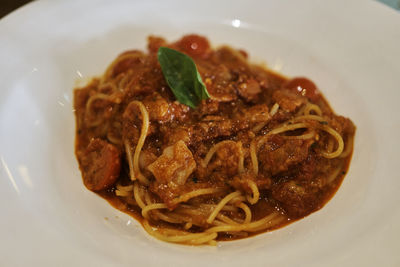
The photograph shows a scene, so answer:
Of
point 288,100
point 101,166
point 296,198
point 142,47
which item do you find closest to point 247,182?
point 296,198

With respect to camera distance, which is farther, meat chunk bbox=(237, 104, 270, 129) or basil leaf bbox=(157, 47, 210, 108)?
meat chunk bbox=(237, 104, 270, 129)

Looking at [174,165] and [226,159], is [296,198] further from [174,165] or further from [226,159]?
[174,165]

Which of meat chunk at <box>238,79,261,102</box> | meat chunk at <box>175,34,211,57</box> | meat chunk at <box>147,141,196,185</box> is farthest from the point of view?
meat chunk at <box>175,34,211,57</box>

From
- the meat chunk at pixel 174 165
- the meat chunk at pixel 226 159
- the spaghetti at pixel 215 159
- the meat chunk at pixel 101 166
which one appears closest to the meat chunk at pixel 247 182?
the spaghetti at pixel 215 159

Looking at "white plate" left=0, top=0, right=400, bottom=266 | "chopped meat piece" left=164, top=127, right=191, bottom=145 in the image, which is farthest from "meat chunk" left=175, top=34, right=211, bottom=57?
"chopped meat piece" left=164, top=127, right=191, bottom=145

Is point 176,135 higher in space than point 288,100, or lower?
lower

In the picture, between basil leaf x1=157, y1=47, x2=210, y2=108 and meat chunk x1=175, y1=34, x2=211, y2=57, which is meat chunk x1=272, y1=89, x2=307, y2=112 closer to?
basil leaf x1=157, y1=47, x2=210, y2=108
